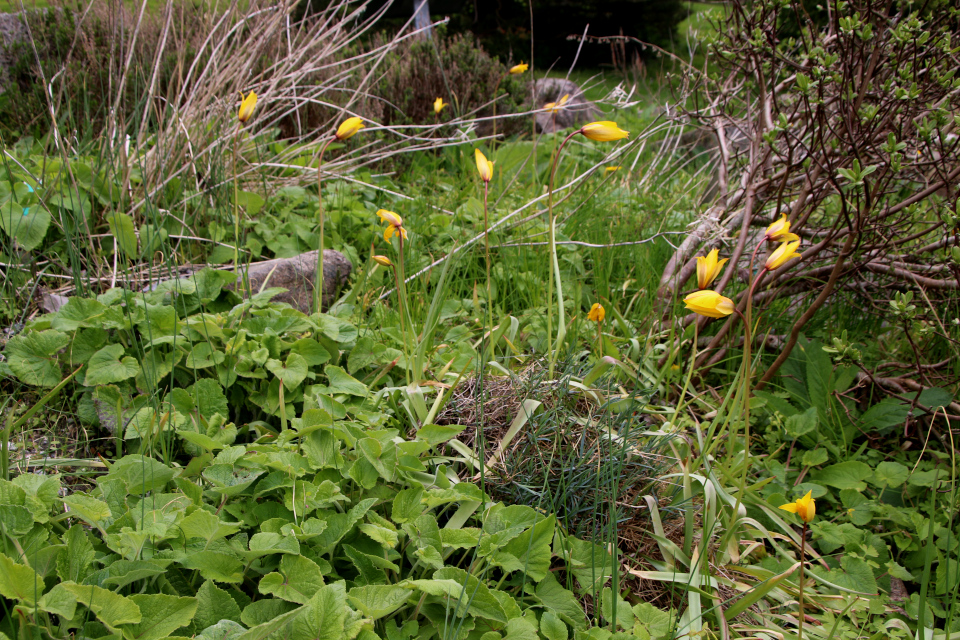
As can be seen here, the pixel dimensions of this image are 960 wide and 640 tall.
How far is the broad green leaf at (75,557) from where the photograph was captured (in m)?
1.02

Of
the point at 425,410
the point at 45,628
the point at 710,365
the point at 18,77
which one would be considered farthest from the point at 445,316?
the point at 18,77

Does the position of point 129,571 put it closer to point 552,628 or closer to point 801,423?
point 552,628

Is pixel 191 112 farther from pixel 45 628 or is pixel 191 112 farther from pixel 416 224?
pixel 45 628

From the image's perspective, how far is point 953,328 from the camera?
2.00 metres

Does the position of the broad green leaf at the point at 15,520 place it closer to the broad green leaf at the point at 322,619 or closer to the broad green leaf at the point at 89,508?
the broad green leaf at the point at 89,508

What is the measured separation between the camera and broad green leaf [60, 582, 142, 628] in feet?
3.03

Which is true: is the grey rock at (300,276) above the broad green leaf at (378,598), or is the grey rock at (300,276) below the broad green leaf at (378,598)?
above

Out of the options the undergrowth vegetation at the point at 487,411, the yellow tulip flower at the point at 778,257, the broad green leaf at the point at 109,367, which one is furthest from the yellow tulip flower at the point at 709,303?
the broad green leaf at the point at 109,367

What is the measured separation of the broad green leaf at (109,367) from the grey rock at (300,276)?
0.60 metres

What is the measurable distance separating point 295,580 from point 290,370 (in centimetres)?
63

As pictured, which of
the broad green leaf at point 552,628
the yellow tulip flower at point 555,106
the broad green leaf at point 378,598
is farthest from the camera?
the yellow tulip flower at point 555,106

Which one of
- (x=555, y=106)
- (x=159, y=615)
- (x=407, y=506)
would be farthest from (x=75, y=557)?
(x=555, y=106)

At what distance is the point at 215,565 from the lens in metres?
1.07

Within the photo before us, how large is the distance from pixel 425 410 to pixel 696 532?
2.28ft
